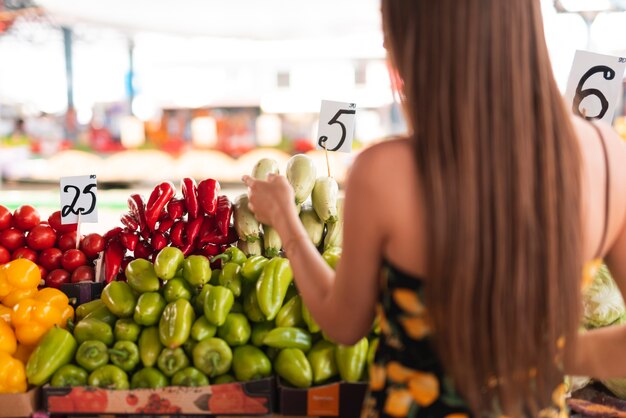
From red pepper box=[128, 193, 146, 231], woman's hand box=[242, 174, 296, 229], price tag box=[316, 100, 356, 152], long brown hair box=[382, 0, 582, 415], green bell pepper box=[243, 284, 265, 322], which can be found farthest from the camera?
red pepper box=[128, 193, 146, 231]

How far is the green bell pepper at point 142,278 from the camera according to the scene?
1945 mm

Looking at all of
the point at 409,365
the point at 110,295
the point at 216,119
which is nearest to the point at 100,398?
the point at 110,295

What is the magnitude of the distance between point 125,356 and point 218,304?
29 cm

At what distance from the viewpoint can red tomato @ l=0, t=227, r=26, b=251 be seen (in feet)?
8.43

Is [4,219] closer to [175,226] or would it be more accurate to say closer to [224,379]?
[175,226]

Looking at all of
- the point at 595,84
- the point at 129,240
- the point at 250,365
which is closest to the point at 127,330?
the point at 250,365

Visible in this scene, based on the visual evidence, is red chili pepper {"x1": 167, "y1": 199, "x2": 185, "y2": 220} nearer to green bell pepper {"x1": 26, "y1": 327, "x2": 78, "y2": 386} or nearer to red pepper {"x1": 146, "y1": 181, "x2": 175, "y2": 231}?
red pepper {"x1": 146, "y1": 181, "x2": 175, "y2": 231}

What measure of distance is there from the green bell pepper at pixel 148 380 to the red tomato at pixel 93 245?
891 millimetres

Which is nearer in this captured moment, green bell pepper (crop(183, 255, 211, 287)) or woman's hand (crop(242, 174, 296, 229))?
woman's hand (crop(242, 174, 296, 229))

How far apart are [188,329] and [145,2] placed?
9217 millimetres

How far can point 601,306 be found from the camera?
6.61 feet

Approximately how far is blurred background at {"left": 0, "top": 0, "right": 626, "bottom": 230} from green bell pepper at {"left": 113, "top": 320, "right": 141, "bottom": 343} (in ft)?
15.8

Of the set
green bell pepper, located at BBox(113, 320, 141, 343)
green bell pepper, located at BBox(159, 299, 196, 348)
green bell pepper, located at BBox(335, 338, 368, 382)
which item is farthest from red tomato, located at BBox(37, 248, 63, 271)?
green bell pepper, located at BBox(335, 338, 368, 382)

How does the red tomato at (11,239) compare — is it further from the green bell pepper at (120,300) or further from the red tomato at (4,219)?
the green bell pepper at (120,300)
